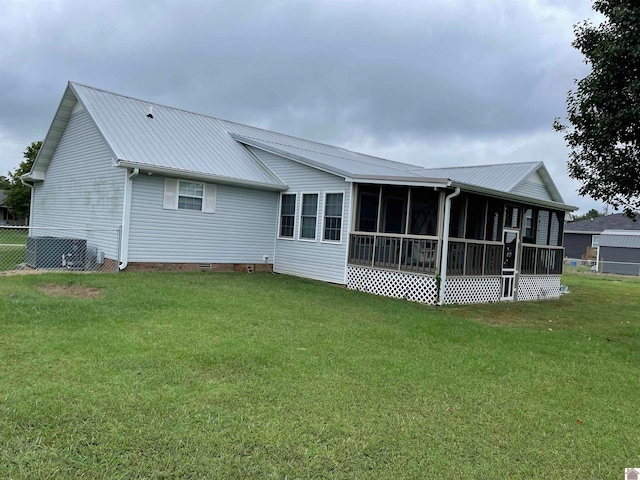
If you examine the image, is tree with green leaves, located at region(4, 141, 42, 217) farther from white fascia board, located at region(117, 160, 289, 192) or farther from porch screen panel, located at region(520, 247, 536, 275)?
porch screen panel, located at region(520, 247, 536, 275)

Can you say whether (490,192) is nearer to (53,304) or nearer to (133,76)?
(53,304)

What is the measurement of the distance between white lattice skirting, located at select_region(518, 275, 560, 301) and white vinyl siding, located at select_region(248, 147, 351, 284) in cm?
566

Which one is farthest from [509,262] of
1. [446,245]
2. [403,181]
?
[403,181]

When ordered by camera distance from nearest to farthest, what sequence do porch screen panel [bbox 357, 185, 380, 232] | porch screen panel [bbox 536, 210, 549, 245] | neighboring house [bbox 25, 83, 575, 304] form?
neighboring house [bbox 25, 83, 575, 304] < porch screen panel [bbox 357, 185, 380, 232] < porch screen panel [bbox 536, 210, 549, 245]

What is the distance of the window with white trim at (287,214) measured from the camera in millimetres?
14195

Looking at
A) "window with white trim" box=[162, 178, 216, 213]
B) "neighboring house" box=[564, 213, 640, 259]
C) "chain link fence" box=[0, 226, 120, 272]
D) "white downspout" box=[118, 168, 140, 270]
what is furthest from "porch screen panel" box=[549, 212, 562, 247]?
"neighboring house" box=[564, 213, 640, 259]

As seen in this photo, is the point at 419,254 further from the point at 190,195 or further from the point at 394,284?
the point at 190,195

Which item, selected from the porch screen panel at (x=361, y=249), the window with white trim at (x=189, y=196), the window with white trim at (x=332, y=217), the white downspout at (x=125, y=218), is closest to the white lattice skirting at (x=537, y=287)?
the porch screen panel at (x=361, y=249)

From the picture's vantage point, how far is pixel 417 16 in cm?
1318

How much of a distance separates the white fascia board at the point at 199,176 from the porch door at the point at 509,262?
6.81 metres

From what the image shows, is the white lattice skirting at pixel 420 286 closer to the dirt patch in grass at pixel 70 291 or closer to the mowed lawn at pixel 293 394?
the mowed lawn at pixel 293 394

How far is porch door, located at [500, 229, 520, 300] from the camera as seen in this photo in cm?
1310

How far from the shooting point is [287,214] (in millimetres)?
14422

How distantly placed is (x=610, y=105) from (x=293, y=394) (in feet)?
25.9
